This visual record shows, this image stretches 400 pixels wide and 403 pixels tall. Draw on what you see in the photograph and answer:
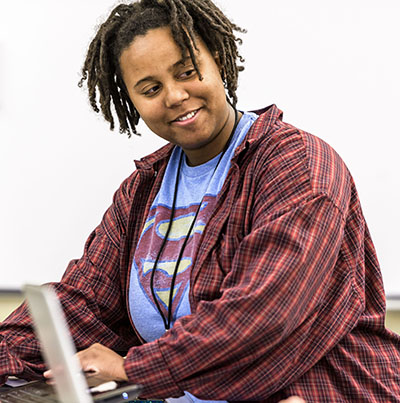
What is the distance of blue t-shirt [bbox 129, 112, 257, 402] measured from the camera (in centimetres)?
131

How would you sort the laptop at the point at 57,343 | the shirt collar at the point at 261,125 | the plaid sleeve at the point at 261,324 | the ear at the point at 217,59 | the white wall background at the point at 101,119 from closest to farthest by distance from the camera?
the laptop at the point at 57,343 → the plaid sleeve at the point at 261,324 → the shirt collar at the point at 261,125 → the ear at the point at 217,59 → the white wall background at the point at 101,119

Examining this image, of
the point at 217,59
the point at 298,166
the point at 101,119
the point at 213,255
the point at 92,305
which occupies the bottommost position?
the point at 92,305

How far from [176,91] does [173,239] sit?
30cm

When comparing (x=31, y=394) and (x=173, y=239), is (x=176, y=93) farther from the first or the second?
(x=31, y=394)

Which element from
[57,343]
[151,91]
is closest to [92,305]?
[151,91]

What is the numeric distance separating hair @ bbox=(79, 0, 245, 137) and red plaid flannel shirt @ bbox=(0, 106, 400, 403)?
0.18 meters

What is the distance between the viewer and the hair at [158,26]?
4.33 ft

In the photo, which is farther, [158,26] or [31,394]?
[158,26]

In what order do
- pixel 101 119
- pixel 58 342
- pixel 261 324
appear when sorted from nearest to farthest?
pixel 58 342
pixel 261 324
pixel 101 119

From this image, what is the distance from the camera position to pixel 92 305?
1.50 metres

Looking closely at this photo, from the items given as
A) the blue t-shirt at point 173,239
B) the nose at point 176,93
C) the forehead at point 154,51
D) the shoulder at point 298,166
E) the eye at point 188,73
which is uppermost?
the forehead at point 154,51

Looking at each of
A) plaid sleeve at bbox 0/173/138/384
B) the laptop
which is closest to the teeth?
plaid sleeve at bbox 0/173/138/384

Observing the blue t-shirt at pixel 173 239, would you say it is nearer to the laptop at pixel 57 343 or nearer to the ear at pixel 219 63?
the ear at pixel 219 63

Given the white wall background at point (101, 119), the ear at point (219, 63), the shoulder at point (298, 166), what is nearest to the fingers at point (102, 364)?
the shoulder at point (298, 166)
